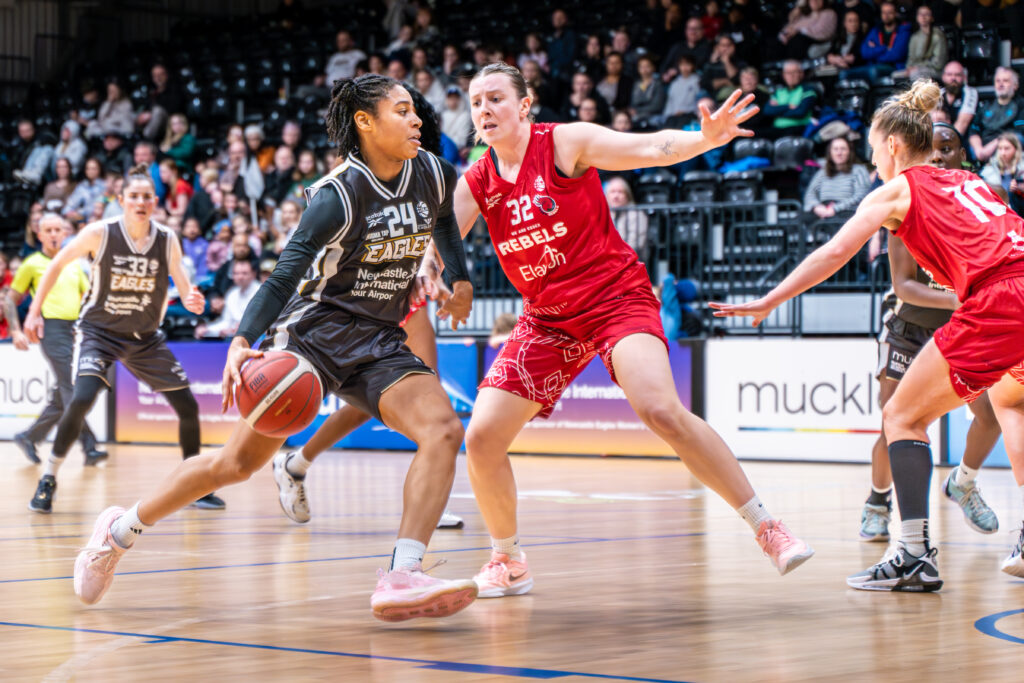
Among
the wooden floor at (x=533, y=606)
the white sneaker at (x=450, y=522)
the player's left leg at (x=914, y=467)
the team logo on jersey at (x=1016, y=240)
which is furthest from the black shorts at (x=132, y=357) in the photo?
the team logo on jersey at (x=1016, y=240)

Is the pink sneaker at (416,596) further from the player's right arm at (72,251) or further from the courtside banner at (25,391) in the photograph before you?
the courtside banner at (25,391)

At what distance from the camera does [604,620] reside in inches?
167

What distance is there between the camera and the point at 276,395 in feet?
13.6

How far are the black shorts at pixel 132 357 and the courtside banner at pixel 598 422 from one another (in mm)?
4804

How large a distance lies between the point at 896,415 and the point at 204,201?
13.3 m

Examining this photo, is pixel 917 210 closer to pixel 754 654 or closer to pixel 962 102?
pixel 754 654

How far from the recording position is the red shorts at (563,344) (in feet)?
15.6

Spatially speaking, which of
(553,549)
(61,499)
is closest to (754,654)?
(553,549)

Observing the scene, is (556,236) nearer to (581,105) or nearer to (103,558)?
(103,558)

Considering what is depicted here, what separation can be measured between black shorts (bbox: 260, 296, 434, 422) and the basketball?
0.61ft

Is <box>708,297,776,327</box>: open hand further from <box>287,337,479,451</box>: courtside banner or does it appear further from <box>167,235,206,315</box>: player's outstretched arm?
<box>287,337,479,451</box>: courtside banner

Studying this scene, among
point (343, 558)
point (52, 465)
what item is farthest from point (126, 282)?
point (343, 558)

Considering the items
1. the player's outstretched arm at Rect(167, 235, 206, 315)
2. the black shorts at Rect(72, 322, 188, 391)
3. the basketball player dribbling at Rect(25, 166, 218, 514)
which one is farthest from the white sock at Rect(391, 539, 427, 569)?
the black shorts at Rect(72, 322, 188, 391)

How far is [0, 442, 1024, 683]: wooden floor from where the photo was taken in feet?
11.4
